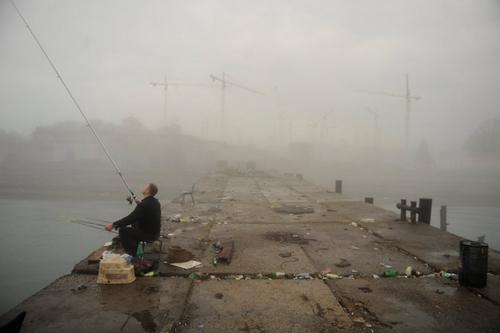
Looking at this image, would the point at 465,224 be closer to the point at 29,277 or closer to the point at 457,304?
the point at 457,304

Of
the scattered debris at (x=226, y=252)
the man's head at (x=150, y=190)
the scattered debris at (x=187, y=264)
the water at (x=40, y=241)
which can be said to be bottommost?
the water at (x=40, y=241)

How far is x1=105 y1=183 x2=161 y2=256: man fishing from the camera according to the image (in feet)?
17.3

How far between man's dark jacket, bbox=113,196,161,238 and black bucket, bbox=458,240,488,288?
473cm

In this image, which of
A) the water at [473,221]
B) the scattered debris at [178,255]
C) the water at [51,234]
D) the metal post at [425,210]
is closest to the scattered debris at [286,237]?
the scattered debris at [178,255]

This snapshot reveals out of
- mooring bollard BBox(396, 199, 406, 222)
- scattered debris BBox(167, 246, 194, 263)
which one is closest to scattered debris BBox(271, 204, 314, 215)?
mooring bollard BBox(396, 199, 406, 222)

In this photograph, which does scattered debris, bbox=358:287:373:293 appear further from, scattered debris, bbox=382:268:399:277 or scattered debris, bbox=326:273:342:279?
scattered debris, bbox=382:268:399:277

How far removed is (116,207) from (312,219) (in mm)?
29514

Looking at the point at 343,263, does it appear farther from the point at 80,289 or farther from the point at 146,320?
the point at 80,289

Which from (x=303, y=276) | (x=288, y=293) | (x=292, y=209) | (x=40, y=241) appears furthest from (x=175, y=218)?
(x=40, y=241)

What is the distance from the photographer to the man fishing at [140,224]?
17.3 ft

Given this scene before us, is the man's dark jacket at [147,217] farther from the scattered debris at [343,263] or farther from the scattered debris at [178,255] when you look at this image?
the scattered debris at [343,263]

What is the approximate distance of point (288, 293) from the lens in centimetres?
452

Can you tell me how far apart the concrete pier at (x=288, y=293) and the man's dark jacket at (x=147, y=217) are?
0.62 m

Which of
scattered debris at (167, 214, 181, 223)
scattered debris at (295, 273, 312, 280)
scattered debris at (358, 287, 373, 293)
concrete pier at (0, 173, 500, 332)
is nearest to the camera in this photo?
concrete pier at (0, 173, 500, 332)
